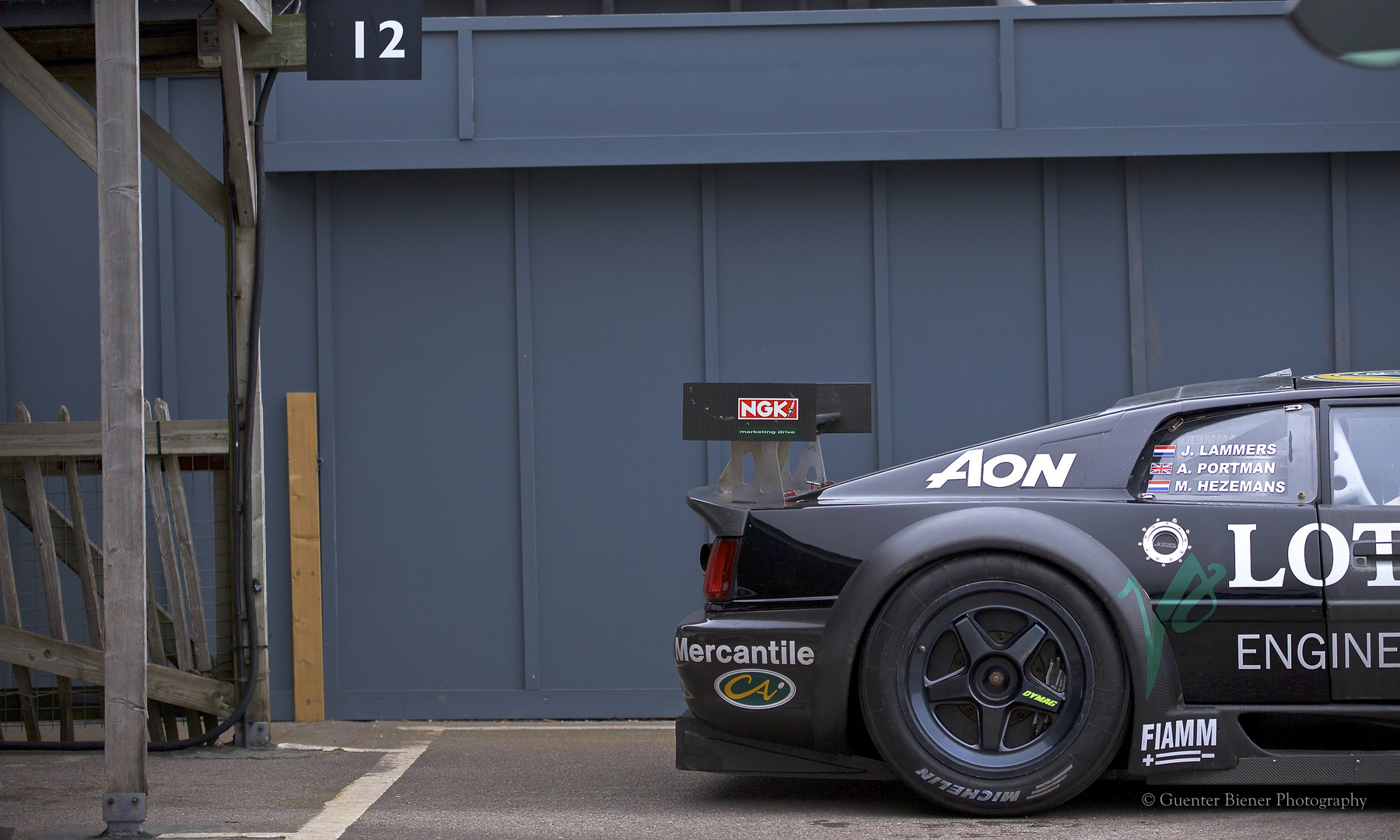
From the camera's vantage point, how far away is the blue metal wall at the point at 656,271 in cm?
645

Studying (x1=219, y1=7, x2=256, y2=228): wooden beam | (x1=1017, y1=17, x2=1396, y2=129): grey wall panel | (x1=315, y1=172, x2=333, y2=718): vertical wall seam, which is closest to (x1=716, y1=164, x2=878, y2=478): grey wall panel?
(x1=1017, y1=17, x2=1396, y2=129): grey wall panel

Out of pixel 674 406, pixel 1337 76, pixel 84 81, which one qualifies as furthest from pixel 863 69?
pixel 84 81

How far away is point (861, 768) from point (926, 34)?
4085 mm

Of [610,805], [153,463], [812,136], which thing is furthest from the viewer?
[812,136]

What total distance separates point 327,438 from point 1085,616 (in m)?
4.18

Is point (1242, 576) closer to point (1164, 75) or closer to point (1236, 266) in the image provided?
point (1236, 266)

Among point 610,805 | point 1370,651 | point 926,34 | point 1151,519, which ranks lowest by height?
point 610,805

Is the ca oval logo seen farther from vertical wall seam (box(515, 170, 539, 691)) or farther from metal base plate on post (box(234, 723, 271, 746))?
vertical wall seam (box(515, 170, 539, 691))

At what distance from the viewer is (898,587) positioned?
12.7ft

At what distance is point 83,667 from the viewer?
17.3 ft

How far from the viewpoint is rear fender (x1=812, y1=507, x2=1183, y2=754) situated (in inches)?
147

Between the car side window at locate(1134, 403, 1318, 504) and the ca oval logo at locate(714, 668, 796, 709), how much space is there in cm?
131

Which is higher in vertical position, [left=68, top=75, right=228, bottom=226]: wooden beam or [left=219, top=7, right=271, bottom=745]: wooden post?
[left=68, top=75, right=228, bottom=226]: wooden beam

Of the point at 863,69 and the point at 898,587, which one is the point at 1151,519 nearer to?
the point at 898,587
